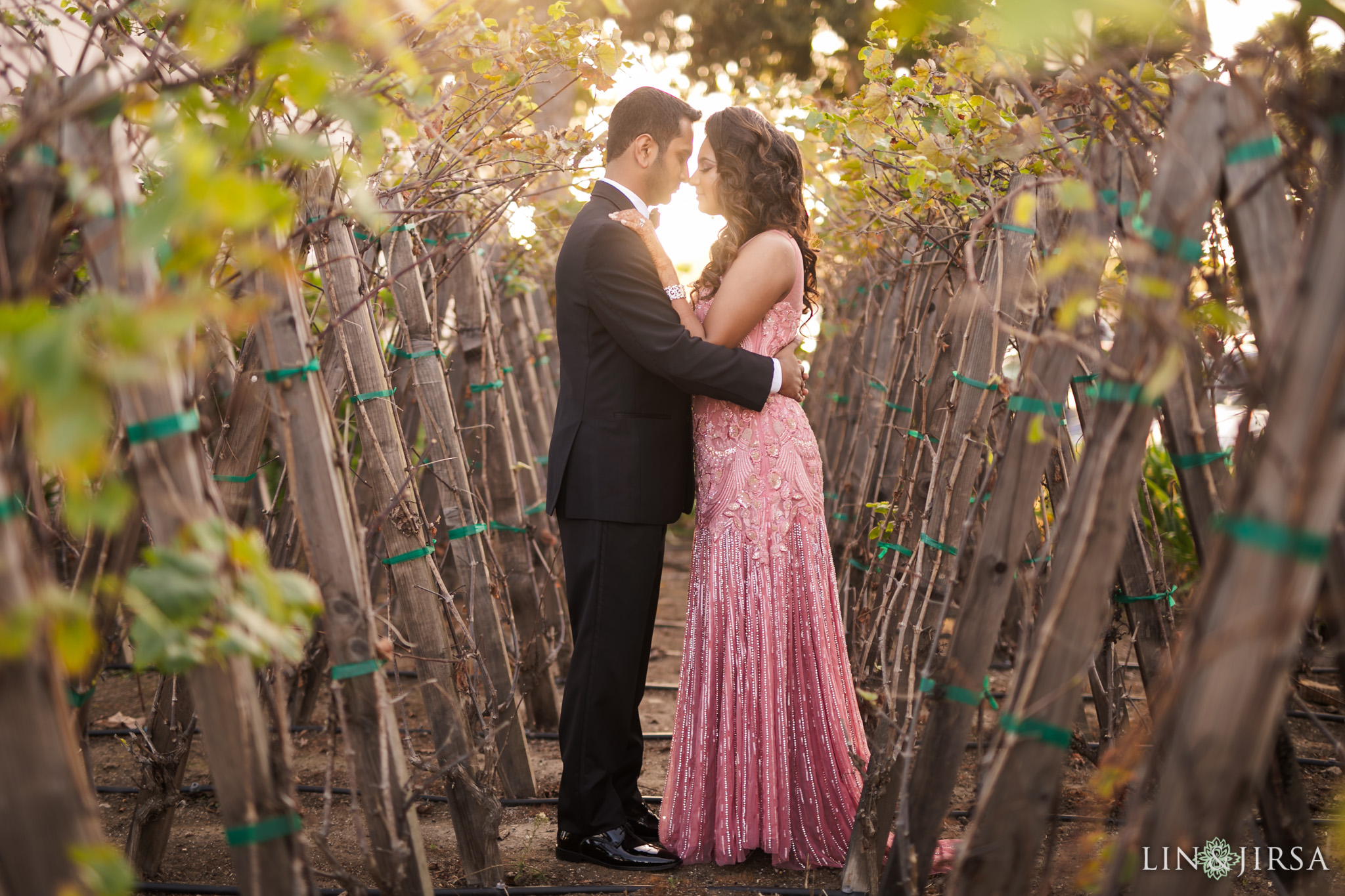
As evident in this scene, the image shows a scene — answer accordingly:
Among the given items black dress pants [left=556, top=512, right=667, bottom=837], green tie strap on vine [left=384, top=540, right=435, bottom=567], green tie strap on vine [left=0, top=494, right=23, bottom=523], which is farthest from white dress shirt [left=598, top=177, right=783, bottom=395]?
green tie strap on vine [left=0, top=494, right=23, bottom=523]

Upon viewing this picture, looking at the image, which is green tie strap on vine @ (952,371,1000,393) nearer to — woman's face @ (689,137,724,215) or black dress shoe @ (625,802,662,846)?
woman's face @ (689,137,724,215)

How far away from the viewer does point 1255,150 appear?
1325 mm

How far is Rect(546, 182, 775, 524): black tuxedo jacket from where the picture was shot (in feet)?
7.93

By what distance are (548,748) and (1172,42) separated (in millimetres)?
3189

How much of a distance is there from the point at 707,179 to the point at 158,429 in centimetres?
177

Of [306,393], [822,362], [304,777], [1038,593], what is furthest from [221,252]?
[822,362]

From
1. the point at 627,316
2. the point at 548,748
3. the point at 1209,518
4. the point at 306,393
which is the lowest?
the point at 548,748

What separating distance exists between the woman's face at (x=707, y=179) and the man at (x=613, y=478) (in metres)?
0.16

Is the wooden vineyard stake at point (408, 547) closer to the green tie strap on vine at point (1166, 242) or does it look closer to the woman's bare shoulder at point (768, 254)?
the woman's bare shoulder at point (768, 254)

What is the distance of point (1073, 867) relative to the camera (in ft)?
7.63

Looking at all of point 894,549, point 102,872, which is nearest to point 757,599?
point 894,549

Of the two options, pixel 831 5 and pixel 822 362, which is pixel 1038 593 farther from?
pixel 831 5

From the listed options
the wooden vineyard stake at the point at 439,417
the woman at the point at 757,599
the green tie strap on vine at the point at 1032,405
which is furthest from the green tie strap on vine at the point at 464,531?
the green tie strap on vine at the point at 1032,405

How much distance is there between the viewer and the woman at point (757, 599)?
8.22ft
